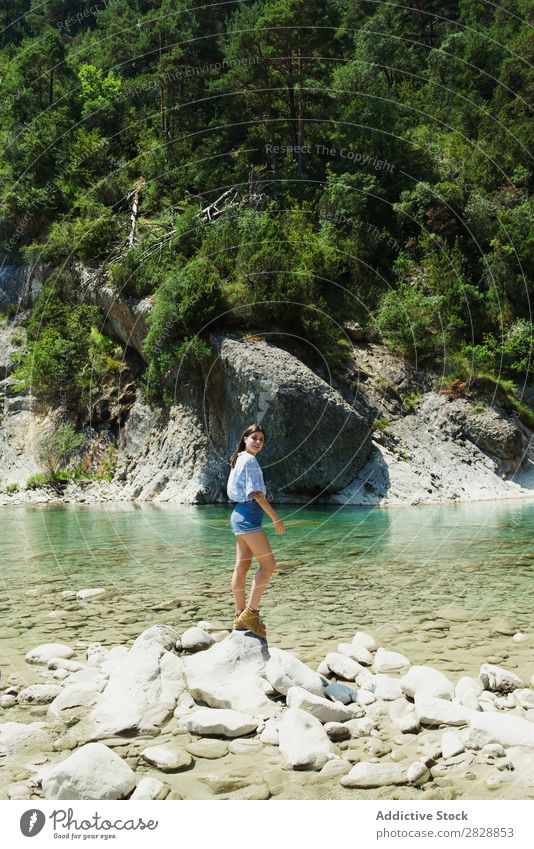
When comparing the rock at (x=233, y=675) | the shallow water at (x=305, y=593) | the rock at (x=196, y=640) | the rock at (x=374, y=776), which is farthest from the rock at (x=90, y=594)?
the rock at (x=374, y=776)

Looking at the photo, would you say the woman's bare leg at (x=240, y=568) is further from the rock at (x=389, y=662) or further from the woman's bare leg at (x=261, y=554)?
the rock at (x=389, y=662)

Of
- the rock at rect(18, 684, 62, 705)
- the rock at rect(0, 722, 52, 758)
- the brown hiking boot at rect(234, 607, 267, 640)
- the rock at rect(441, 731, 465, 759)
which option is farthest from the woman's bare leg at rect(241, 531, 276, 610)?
the rock at rect(441, 731, 465, 759)

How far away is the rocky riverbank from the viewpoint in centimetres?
426

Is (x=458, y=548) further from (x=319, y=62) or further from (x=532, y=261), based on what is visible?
(x=319, y=62)

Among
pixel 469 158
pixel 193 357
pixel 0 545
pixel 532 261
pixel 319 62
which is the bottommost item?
pixel 0 545

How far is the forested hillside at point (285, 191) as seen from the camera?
106ft

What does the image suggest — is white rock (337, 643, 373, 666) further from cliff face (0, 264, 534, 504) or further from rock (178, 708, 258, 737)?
cliff face (0, 264, 534, 504)

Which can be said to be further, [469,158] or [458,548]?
[469,158]

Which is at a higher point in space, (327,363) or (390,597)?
(327,363)

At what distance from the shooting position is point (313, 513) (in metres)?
24.0

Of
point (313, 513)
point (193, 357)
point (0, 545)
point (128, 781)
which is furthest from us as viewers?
point (193, 357)

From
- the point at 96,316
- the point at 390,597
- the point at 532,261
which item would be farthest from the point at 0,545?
the point at 532,261

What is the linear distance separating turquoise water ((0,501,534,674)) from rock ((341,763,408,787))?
2.65 m

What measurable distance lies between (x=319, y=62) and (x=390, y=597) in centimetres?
3707
